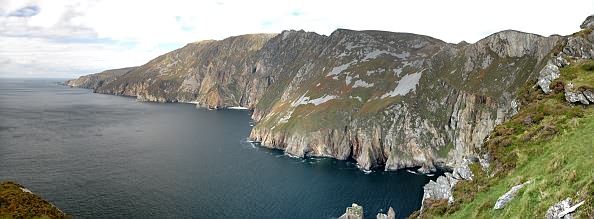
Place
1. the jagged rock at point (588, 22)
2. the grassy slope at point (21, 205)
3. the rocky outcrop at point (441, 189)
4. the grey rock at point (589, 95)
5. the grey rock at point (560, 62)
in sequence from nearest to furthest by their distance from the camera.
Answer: the grey rock at point (589, 95), the grassy slope at point (21, 205), the rocky outcrop at point (441, 189), the grey rock at point (560, 62), the jagged rock at point (588, 22)

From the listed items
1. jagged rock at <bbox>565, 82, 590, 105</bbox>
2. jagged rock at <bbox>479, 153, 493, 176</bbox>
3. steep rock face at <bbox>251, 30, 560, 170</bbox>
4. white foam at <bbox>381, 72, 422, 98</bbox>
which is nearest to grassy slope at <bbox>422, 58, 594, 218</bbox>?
jagged rock at <bbox>479, 153, 493, 176</bbox>

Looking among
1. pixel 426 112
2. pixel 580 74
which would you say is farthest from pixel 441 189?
pixel 426 112

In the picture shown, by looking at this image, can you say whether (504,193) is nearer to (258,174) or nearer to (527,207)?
(527,207)

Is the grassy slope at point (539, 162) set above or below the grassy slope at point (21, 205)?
above

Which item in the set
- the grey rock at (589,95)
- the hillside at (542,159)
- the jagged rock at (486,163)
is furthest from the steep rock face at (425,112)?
the grey rock at (589,95)

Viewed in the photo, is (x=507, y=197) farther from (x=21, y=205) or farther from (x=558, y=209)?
(x=21, y=205)

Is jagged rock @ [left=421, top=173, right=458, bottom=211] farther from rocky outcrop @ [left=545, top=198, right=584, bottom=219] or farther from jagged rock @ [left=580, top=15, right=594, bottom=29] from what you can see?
jagged rock @ [left=580, top=15, right=594, bottom=29]

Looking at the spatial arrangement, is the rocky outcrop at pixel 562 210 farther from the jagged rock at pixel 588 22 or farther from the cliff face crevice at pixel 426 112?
the cliff face crevice at pixel 426 112
